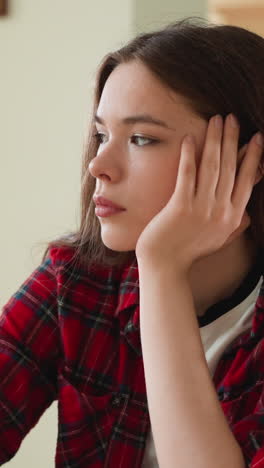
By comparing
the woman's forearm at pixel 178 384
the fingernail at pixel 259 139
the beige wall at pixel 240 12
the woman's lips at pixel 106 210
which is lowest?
the woman's forearm at pixel 178 384

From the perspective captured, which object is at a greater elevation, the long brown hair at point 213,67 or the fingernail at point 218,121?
the long brown hair at point 213,67

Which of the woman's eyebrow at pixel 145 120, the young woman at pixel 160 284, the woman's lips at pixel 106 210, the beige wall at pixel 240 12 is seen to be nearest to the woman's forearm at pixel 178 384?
the young woman at pixel 160 284

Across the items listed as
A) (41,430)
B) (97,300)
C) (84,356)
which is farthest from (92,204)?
(41,430)

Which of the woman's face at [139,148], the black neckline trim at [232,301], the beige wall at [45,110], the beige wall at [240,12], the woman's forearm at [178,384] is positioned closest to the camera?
the woman's forearm at [178,384]

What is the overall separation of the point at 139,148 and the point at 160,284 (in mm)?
212

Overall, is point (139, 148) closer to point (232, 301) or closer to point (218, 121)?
point (218, 121)

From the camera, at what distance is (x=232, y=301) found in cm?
119

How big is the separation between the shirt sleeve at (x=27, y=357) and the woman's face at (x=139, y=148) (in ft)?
0.87

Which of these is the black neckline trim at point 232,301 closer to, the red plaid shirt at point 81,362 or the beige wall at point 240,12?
the red plaid shirt at point 81,362

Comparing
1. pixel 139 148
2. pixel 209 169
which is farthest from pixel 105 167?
pixel 209 169

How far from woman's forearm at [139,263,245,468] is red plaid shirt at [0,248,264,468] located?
162 millimetres

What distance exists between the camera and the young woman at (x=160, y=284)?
1002 millimetres

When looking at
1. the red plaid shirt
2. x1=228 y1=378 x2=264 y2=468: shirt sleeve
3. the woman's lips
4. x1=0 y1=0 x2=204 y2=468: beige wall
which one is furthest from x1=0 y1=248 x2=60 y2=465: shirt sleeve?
x1=0 y1=0 x2=204 y2=468: beige wall

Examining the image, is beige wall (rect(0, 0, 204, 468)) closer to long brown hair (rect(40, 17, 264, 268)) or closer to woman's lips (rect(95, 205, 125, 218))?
long brown hair (rect(40, 17, 264, 268))
